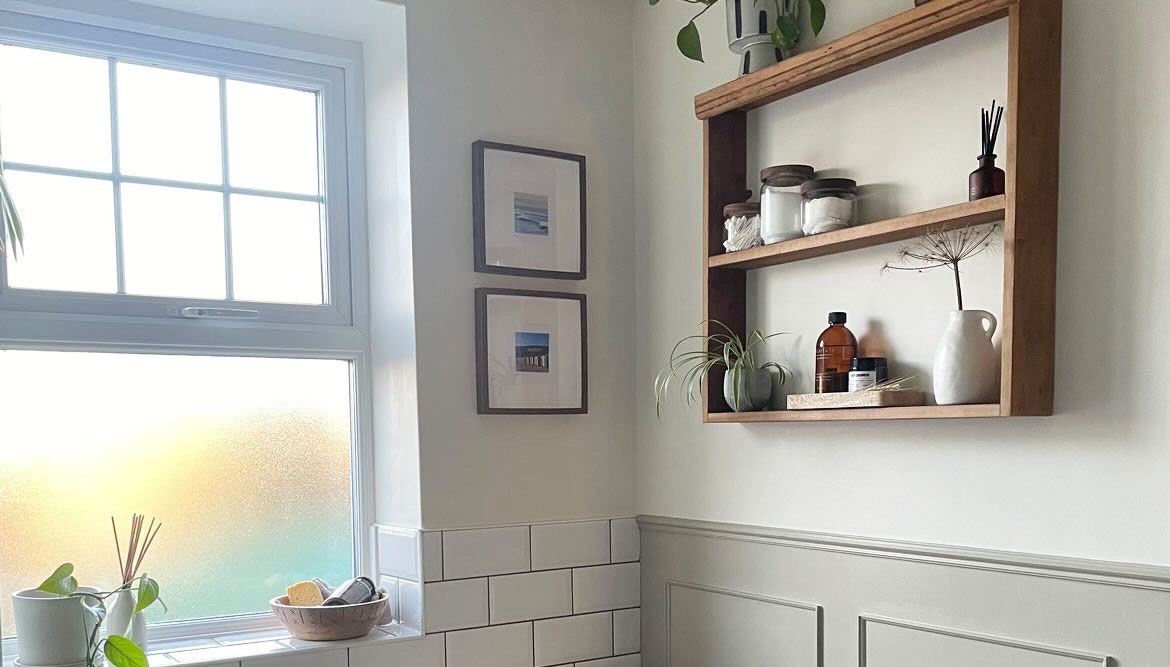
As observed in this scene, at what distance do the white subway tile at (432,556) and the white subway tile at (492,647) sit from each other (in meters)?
0.13

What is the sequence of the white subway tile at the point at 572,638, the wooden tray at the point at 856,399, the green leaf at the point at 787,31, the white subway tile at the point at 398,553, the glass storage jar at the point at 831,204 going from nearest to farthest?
the wooden tray at the point at 856,399
the glass storage jar at the point at 831,204
the green leaf at the point at 787,31
the white subway tile at the point at 398,553
the white subway tile at the point at 572,638

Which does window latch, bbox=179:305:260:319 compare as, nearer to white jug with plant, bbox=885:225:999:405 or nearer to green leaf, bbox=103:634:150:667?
green leaf, bbox=103:634:150:667

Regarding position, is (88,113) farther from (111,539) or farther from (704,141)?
(704,141)

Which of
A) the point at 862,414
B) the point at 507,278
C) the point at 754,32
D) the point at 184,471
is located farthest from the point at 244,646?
the point at 754,32

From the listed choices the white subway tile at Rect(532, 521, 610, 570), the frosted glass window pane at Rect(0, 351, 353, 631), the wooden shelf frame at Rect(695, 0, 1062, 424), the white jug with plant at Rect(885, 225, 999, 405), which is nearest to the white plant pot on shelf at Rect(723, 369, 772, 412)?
the wooden shelf frame at Rect(695, 0, 1062, 424)

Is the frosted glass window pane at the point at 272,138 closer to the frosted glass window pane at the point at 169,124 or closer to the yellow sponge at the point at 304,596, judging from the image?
the frosted glass window pane at the point at 169,124

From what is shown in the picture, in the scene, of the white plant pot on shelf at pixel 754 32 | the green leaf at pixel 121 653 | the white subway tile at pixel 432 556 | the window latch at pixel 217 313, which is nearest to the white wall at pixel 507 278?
the white subway tile at pixel 432 556

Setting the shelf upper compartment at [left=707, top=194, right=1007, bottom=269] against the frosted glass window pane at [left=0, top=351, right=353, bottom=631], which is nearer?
the shelf upper compartment at [left=707, top=194, right=1007, bottom=269]

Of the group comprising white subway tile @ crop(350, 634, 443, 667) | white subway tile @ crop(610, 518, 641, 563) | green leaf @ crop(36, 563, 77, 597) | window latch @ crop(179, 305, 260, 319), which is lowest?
white subway tile @ crop(350, 634, 443, 667)

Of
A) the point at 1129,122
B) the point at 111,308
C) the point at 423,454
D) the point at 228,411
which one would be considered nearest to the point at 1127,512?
the point at 1129,122

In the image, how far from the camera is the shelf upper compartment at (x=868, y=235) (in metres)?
1.42

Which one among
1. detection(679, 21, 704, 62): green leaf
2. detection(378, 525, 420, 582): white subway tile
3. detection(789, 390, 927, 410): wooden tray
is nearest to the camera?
detection(789, 390, 927, 410): wooden tray

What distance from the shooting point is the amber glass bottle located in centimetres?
168

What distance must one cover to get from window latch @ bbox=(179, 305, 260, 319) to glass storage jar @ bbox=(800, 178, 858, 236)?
1.14 metres
